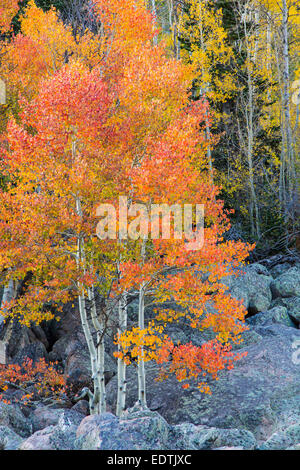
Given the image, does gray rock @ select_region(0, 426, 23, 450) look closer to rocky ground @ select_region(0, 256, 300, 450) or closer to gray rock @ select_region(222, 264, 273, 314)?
rocky ground @ select_region(0, 256, 300, 450)

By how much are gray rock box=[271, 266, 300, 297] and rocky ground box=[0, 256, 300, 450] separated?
4 centimetres

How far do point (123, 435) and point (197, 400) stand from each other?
4.84 meters

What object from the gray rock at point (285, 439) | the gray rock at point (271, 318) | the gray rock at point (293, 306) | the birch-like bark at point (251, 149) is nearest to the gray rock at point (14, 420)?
the gray rock at point (285, 439)

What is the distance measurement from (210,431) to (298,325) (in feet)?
36.7

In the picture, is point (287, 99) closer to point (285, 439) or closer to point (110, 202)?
point (110, 202)

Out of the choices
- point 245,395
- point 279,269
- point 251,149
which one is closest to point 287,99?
point 251,149

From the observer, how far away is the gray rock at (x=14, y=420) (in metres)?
10.4

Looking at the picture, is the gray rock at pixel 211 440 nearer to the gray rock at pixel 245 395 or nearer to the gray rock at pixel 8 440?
the gray rock at pixel 245 395

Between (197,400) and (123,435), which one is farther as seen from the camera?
(197,400)

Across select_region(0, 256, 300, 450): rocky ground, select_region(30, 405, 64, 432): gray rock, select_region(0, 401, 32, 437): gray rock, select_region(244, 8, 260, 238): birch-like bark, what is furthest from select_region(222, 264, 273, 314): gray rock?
select_region(0, 401, 32, 437): gray rock

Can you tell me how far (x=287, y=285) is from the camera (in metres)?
18.4

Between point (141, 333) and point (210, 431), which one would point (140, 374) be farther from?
point (210, 431)

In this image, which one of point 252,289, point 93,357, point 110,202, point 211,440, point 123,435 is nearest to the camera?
point 123,435

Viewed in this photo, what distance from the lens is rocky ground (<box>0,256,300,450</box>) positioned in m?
6.79
